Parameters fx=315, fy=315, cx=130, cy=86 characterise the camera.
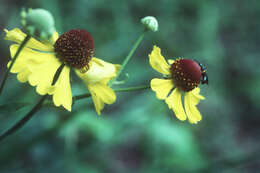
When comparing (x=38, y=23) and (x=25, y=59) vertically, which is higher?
(x=38, y=23)

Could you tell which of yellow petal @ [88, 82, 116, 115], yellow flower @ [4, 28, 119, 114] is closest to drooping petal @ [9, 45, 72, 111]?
yellow flower @ [4, 28, 119, 114]

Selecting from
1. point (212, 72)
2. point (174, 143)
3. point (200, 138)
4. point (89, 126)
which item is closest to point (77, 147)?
point (89, 126)

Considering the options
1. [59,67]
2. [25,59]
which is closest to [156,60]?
[59,67]

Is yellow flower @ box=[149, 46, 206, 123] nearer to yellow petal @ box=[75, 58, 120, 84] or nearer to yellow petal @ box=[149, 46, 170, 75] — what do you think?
yellow petal @ box=[149, 46, 170, 75]

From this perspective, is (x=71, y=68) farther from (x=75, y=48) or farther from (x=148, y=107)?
(x=148, y=107)

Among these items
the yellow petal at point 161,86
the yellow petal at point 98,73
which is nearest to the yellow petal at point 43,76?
the yellow petal at point 98,73

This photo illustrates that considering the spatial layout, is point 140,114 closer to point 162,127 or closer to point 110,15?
point 162,127
